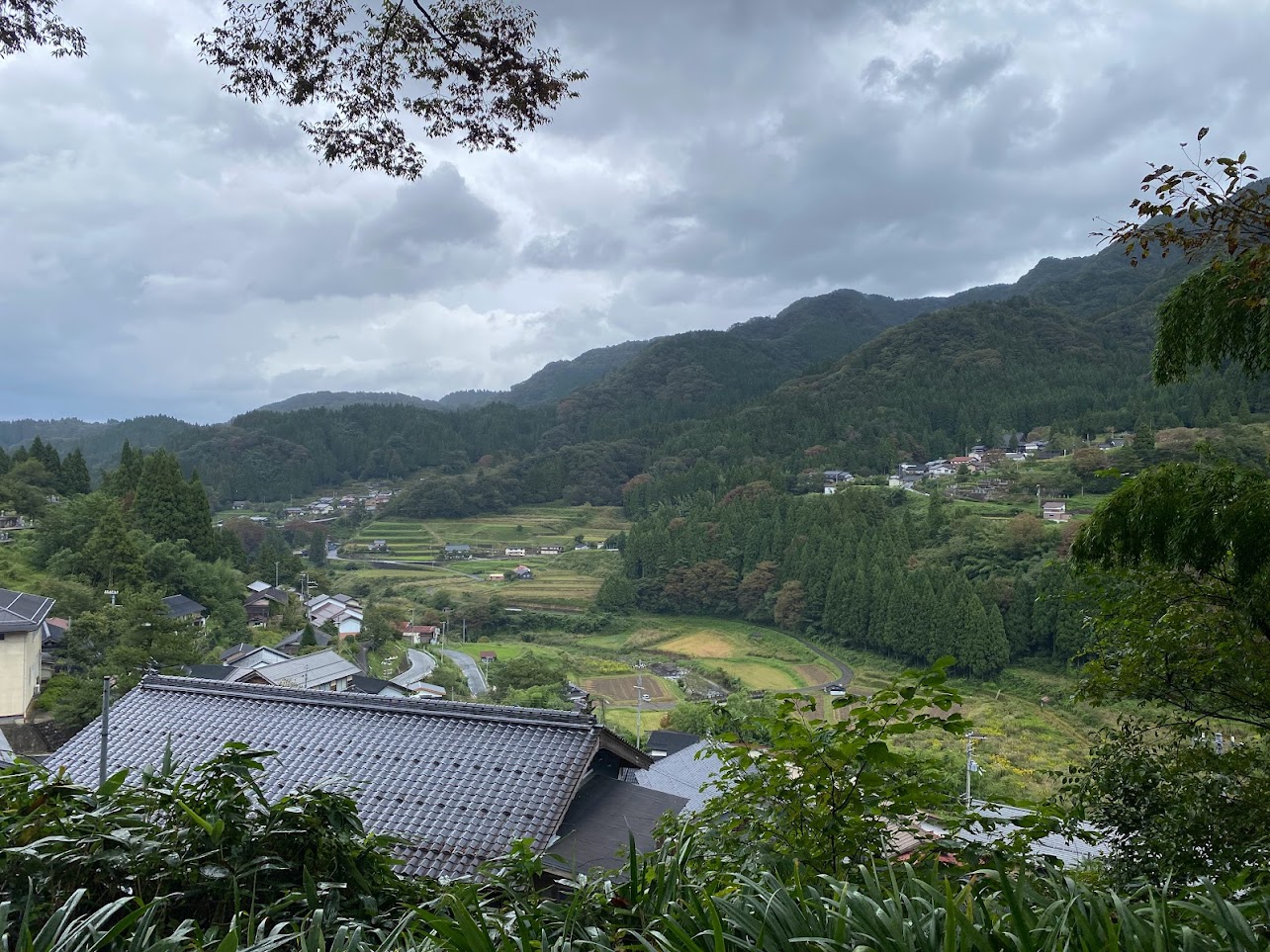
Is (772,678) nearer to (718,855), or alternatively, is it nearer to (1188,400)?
(718,855)

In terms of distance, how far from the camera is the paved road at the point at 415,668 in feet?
73.8

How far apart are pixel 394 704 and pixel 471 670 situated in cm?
2163

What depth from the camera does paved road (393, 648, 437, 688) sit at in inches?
886

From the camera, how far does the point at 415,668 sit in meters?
25.5

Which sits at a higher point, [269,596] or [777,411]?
[777,411]

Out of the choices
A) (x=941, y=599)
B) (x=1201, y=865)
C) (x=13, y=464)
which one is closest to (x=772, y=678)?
(x=941, y=599)

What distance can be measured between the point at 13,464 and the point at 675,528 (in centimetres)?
2963

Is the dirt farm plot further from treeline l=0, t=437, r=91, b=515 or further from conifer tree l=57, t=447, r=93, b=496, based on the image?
conifer tree l=57, t=447, r=93, b=496

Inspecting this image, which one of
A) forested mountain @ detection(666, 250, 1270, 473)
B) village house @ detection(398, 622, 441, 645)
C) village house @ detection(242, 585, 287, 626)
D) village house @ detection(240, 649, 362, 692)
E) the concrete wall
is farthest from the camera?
forested mountain @ detection(666, 250, 1270, 473)

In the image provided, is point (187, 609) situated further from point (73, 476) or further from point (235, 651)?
point (73, 476)

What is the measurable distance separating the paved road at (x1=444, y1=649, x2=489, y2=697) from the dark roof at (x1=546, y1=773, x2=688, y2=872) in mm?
17101

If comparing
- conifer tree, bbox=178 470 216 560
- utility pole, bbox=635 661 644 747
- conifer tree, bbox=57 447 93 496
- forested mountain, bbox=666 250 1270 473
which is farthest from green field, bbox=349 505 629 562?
utility pole, bbox=635 661 644 747

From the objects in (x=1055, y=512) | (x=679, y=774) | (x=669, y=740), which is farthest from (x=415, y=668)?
(x=1055, y=512)

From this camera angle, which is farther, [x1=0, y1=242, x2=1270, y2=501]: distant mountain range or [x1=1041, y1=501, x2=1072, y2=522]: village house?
[x1=0, y1=242, x2=1270, y2=501]: distant mountain range
